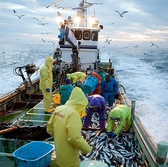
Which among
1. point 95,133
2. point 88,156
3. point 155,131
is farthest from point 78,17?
point 88,156

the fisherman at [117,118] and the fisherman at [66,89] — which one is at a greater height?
the fisherman at [66,89]

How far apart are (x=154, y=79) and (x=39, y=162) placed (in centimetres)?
2393

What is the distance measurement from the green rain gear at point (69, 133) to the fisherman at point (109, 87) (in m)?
4.91

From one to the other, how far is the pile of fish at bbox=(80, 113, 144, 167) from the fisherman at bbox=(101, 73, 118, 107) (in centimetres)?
245

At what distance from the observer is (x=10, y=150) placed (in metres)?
5.08

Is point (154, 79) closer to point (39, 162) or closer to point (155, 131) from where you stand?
point (155, 131)

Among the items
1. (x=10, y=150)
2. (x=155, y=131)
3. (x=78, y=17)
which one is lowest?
(x=155, y=131)

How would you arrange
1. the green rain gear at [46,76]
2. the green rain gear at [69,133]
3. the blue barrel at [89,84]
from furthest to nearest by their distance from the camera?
the blue barrel at [89,84] < the green rain gear at [46,76] < the green rain gear at [69,133]

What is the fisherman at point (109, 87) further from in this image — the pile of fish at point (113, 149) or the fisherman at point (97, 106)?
the pile of fish at point (113, 149)

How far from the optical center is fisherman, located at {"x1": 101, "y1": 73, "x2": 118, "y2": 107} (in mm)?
8023

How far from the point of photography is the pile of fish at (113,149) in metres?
4.52

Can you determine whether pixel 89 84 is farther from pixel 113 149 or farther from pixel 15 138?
pixel 15 138

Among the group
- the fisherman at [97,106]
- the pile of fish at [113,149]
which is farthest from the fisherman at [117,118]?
the fisherman at [97,106]

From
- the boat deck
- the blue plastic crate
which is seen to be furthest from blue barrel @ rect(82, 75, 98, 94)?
the blue plastic crate
